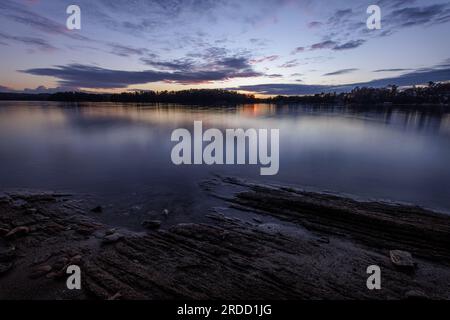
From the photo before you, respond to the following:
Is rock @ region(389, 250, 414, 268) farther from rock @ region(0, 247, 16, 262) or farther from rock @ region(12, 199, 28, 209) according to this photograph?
rock @ region(12, 199, 28, 209)

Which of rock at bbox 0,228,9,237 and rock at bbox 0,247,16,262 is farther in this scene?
rock at bbox 0,228,9,237

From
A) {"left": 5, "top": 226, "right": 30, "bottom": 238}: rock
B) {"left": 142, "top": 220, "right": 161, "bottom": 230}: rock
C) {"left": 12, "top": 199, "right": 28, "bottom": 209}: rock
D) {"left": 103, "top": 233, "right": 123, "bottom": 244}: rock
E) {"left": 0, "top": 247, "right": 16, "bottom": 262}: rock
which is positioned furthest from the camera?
{"left": 12, "top": 199, "right": 28, "bottom": 209}: rock

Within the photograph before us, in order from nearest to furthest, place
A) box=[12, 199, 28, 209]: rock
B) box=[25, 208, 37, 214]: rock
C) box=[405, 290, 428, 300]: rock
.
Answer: box=[405, 290, 428, 300]: rock, box=[25, 208, 37, 214]: rock, box=[12, 199, 28, 209]: rock

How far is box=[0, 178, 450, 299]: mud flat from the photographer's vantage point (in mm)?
5828

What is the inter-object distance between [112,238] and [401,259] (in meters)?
9.23

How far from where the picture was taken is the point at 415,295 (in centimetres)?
568

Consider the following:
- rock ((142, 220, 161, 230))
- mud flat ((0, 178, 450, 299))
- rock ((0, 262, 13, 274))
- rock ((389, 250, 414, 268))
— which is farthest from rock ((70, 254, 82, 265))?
rock ((389, 250, 414, 268))

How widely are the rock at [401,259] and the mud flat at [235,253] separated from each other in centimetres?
10

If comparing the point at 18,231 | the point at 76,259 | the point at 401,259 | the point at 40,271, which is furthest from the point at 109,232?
the point at 401,259

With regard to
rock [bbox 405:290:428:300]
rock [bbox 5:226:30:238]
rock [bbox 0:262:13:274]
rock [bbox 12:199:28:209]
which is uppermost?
rock [bbox 12:199:28:209]

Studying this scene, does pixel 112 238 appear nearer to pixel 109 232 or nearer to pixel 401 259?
pixel 109 232

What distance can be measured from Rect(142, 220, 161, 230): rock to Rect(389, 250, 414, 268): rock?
7980 millimetres

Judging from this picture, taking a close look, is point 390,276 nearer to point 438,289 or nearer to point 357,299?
point 438,289
